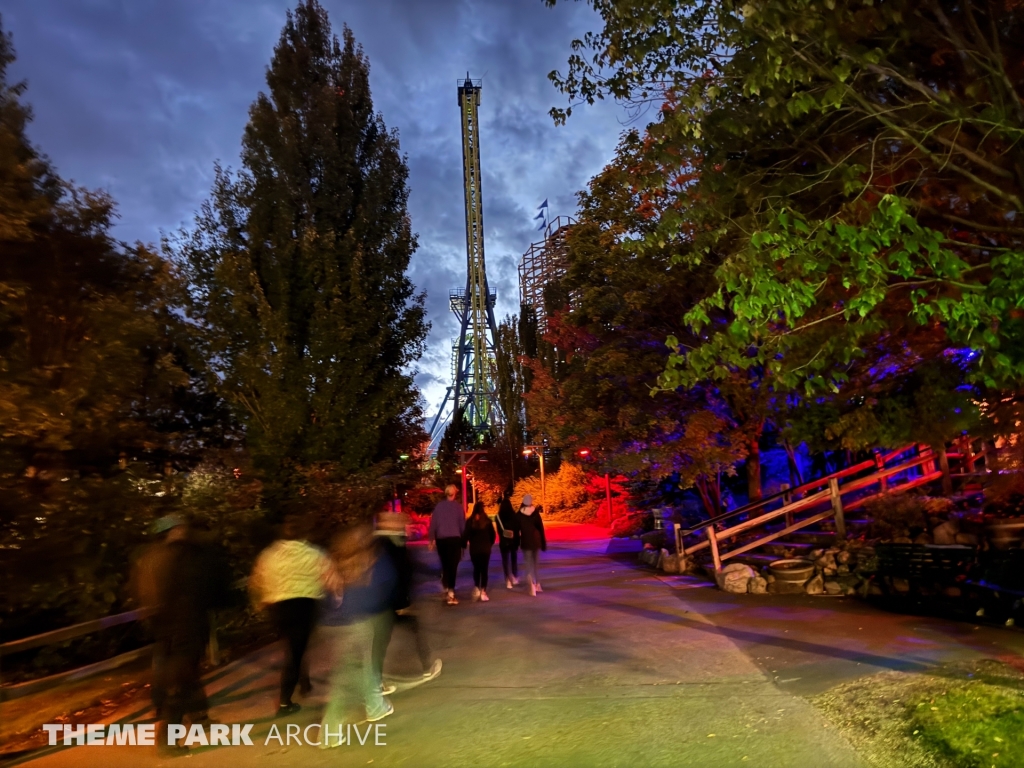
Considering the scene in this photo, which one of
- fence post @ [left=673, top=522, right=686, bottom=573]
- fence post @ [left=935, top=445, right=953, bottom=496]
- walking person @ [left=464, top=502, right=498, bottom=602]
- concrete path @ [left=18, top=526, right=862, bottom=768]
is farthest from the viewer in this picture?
fence post @ [left=673, top=522, right=686, bottom=573]

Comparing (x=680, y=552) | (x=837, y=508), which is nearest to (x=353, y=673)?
(x=837, y=508)

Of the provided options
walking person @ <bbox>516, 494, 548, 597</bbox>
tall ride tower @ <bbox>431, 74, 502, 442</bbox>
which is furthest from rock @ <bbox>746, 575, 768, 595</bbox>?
tall ride tower @ <bbox>431, 74, 502, 442</bbox>

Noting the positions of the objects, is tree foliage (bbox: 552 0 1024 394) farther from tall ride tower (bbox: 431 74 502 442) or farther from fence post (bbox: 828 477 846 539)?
tall ride tower (bbox: 431 74 502 442)

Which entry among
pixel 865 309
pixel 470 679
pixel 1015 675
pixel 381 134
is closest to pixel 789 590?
pixel 1015 675

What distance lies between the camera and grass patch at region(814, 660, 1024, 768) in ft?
14.6

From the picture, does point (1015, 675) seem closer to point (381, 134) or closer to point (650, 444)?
point (650, 444)

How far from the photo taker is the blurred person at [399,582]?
6.25 m

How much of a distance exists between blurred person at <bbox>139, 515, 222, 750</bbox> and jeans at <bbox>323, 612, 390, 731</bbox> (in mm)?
932

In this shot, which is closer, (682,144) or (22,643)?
(22,643)

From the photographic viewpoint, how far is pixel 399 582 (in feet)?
21.3

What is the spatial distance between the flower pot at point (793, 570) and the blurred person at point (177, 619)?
8.17m

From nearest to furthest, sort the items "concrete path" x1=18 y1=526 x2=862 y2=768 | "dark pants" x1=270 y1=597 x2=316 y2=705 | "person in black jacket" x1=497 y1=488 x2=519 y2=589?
"concrete path" x1=18 y1=526 x2=862 y2=768 → "dark pants" x1=270 y1=597 x2=316 y2=705 → "person in black jacket" x1=497 y1=488 x2=519 y2=589

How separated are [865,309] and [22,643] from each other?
6.64 metres

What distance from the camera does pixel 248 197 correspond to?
44.5 ft
